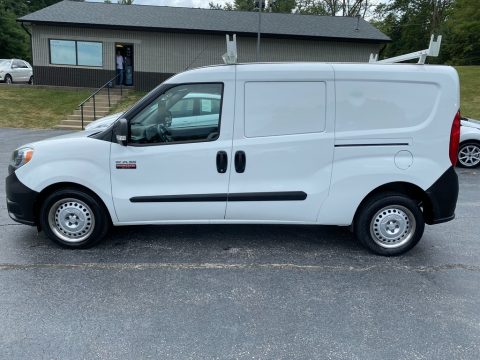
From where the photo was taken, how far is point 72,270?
411 cm

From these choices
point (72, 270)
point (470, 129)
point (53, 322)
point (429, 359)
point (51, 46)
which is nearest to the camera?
point (429, 359)

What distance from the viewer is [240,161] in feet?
14.1

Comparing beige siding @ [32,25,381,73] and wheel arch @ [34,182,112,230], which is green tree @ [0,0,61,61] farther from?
wheel arch @ [34,182,112,230]

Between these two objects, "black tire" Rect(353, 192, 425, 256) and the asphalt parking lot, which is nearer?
the asphalt parking lot

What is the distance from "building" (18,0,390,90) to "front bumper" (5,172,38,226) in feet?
60.0

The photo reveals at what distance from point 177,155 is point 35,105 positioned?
17555mm

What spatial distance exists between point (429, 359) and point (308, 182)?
2014 millimetres

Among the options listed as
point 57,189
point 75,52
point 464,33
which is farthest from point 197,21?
point 464,33

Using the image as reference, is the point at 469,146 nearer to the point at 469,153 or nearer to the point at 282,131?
the point at 469,153

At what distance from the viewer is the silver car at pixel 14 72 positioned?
23.7 metres

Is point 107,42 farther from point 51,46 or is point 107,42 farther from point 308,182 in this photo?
point 308,182

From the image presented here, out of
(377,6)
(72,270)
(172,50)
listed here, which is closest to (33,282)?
(72,270)

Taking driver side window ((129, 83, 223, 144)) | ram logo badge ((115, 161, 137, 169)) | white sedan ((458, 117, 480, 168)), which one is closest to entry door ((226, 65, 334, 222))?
driver side window ((129, 83, 223, 144))

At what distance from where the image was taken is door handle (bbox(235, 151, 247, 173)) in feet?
14.1
